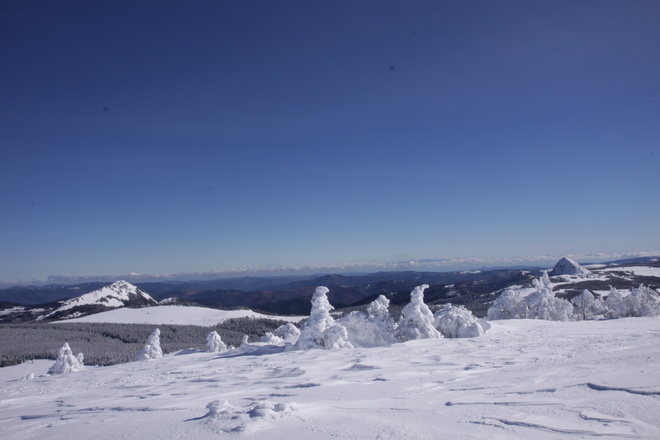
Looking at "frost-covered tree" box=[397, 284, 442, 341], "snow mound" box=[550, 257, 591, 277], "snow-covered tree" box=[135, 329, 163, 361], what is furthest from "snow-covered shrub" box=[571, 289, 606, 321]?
"snow mound" box=[550, 257, 591, 277]

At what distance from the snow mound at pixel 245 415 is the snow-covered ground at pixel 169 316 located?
101 m

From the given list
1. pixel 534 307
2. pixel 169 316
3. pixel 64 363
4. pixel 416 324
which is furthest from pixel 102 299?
pixel 416 324

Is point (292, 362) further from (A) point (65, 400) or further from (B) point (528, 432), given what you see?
(B) point (528, 432)

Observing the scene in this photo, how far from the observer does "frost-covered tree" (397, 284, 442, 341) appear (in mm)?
24859

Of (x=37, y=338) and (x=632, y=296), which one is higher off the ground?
(x=632, y=296)

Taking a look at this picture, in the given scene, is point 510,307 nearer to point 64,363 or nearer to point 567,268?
point 64,363

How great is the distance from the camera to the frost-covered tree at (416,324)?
24859 mm

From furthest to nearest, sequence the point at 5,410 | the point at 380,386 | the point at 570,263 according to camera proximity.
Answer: the point at 570,263 < the point at 5,410 < the point at 380,386

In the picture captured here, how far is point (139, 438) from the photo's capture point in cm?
663

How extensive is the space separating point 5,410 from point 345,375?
10584 mm

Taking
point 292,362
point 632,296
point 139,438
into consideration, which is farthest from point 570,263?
point 139,438

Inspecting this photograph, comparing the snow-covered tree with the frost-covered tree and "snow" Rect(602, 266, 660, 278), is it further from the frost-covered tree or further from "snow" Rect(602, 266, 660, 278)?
"snow" Rect(602, 266, 660, 278)

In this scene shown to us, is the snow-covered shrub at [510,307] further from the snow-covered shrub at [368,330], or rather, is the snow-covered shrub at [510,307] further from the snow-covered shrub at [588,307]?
the snow-covered shrub at [368,330]

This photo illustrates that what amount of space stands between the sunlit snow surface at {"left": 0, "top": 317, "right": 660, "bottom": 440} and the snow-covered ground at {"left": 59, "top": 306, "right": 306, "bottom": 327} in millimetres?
94698
